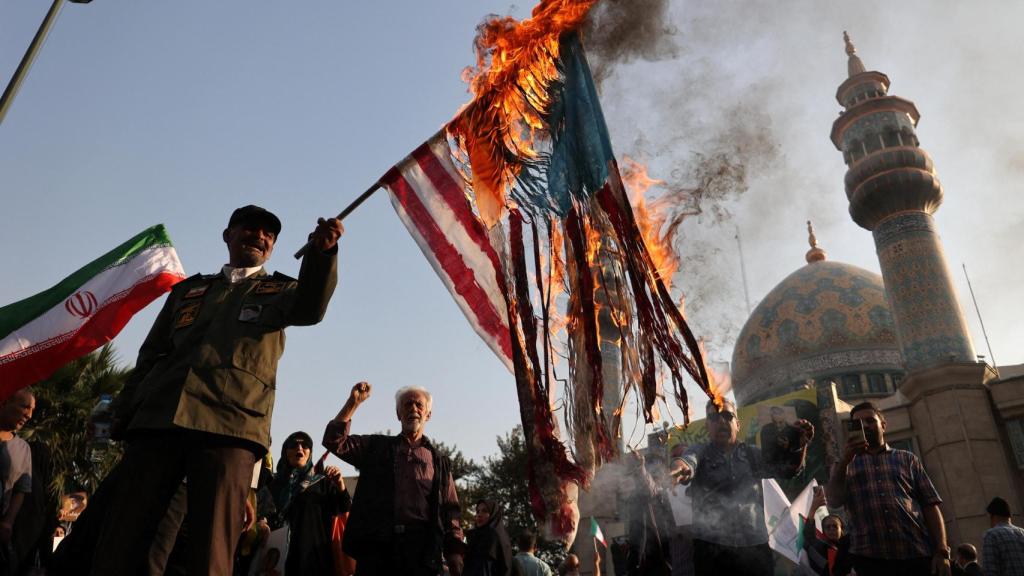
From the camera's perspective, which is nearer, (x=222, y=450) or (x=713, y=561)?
(x=222, y=450)

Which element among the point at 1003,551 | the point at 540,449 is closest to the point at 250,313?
the point at 540,449

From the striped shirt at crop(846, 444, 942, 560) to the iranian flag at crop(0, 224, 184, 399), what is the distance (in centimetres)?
717

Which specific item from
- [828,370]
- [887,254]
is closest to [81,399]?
[887,254]

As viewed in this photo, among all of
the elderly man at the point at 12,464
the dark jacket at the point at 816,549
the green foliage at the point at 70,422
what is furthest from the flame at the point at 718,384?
the green foliage at the point at 70,422

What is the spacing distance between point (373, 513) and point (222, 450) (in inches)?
66.5

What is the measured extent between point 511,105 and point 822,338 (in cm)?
3529

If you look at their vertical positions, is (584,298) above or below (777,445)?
above

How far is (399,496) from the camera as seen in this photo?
14.9ft

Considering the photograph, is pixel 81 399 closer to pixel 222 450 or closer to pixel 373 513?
pixel 373 513

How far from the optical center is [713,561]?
4613 mm

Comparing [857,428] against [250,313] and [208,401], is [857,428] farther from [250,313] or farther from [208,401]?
[208,401]

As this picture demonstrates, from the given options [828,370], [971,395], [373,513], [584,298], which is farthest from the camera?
[828,370]

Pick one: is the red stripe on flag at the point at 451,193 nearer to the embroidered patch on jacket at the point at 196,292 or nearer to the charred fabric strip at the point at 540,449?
the charred fabric strip at the point at 540,449

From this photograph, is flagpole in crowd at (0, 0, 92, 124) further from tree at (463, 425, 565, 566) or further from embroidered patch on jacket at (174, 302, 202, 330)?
tree at (463, 425, 565, 566)
